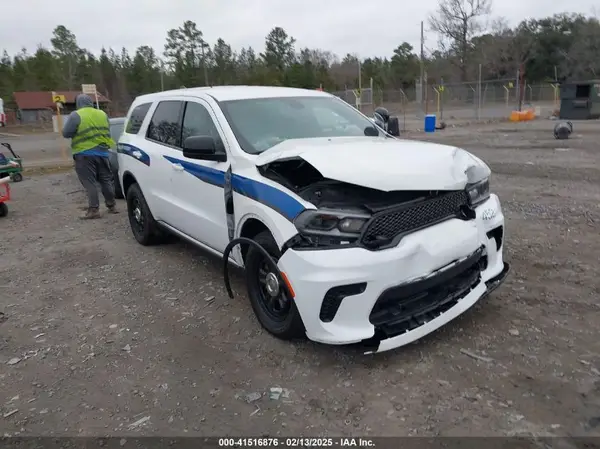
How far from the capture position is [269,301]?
3.71m

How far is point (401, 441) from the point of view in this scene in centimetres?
261

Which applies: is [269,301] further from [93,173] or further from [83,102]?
[83,102]

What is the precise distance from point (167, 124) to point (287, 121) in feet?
5.04

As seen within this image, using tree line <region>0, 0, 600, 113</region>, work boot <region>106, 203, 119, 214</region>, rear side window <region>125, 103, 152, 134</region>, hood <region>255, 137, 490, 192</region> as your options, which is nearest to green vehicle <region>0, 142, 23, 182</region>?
work boot <region>106, 203, 119, 214</region>

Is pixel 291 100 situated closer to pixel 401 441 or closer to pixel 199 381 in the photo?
pixel 199 381

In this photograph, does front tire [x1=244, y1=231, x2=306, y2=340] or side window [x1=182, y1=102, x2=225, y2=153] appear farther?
side window [x1=182, y1=102, x2=225, y2=153]

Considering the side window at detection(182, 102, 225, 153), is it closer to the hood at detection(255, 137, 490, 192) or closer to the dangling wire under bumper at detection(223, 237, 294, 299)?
the hood at detection(255, 137, 490, 192)

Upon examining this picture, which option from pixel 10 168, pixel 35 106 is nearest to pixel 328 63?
pixel 35 106

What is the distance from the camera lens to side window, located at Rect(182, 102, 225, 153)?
421 centimetres

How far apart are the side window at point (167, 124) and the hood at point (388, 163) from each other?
1.63 m

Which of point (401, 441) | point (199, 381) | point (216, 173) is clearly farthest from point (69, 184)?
point (401, 441)

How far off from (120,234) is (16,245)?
52.8 inches

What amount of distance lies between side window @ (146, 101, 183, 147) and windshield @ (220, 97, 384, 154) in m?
0.81

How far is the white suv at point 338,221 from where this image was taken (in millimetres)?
3033
